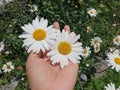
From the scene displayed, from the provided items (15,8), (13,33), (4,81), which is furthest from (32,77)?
(15,8)

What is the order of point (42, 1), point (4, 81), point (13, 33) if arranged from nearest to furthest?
point (4, 81), point (13, 33), point (42, 1)

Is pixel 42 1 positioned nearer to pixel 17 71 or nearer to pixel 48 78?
pixel 17 71

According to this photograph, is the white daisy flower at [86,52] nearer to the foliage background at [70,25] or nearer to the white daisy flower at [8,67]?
the foliage background at [70,25]

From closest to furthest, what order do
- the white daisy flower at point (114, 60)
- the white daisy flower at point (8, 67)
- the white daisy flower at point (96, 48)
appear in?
the white daisy flower at point (114, 60) < the white daisy flower at point (8, 67) < the white daisy flower at point (96, 48)

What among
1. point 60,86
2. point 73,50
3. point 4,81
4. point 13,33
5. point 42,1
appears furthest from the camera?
point 42,1

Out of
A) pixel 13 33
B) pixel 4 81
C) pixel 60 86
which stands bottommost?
pixel 4 81

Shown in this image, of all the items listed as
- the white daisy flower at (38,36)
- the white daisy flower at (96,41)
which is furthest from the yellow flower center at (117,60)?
the white daisy flower at (38,36)
